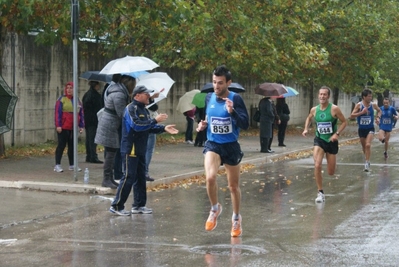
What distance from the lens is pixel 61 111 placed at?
51.1ft

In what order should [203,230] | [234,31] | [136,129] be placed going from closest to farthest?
1. [203,230]
2. [136,129]
3. [234,31]

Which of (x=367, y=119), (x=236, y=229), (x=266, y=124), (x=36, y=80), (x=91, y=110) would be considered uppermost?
(x=36, y=80)

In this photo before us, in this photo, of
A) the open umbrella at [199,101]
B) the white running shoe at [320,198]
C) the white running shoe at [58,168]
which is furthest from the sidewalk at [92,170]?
the white running shoe at [320,198]

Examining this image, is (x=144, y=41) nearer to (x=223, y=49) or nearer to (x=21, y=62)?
(x=223, y=49)

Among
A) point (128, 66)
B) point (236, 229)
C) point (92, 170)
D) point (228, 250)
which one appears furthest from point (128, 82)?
point (228, 250)

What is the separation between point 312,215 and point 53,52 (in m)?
12.5

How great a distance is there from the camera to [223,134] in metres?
9.41

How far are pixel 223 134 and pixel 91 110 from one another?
8.34 m

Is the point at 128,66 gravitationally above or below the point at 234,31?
below

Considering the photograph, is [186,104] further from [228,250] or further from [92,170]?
[228,250]

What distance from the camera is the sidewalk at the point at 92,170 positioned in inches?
525

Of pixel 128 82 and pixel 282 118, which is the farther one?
pixel 282 118

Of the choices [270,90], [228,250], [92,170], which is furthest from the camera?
[270,90]

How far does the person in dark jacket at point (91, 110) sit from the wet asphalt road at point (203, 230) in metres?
3.48
